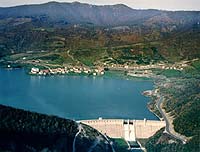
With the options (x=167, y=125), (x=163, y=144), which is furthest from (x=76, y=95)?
(x=163, y=144)

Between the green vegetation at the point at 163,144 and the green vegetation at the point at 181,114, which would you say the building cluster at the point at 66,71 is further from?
the green vegetation at the point at 163,144

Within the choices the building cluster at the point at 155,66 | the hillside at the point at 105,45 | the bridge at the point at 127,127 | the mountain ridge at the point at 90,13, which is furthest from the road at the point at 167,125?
the mountain ridge at the point at 90,13

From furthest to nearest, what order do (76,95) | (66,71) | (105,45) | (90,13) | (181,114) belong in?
1. (90,13)
2. (105,45)
3. (66,71)
4. (76,95)
5. (181,114)

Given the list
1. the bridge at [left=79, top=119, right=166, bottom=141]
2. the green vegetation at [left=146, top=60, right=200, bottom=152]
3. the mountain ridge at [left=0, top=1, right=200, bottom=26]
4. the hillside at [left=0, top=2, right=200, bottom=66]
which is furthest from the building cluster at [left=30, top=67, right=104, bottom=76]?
the mountain ridge at [left=0, top=1, right=200, bottom=26]

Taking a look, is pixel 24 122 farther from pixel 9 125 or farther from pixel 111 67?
pixel 111 67

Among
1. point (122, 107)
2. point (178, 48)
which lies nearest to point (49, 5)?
point (178, 48)

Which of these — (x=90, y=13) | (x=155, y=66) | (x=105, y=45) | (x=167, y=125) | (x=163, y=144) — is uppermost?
(x=163, y=144)

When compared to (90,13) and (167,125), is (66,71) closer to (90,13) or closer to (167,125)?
(167,125)
